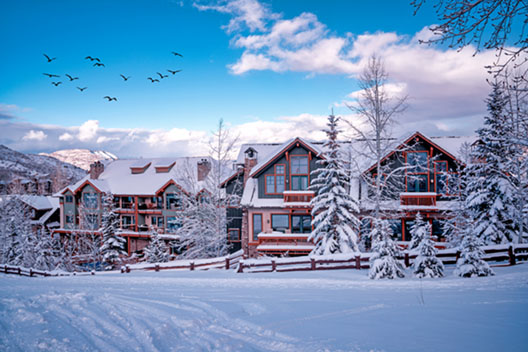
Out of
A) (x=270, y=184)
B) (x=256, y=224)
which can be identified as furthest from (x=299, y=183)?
(x=256, y=224)

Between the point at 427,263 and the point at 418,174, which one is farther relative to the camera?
the point at 418,174

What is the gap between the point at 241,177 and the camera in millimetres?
28125

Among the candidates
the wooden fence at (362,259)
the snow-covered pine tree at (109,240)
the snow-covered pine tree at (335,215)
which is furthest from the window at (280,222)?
the snow-covered pine tree at (109,240)

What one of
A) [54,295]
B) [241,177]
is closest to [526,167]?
[241,177]

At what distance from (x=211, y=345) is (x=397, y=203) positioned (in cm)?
1992

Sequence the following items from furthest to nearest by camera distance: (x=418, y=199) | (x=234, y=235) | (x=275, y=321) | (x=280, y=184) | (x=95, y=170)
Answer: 1. (x=95, y=170)
2. (x=234, y=235)
3. (x=280, y=184)
4. (x=418, y=199)
5. (x=275, y=321)

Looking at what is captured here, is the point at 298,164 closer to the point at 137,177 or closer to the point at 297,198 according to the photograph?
the point at 297,198

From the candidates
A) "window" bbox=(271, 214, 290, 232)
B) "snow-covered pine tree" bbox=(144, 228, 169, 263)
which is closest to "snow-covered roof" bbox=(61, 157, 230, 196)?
"snow-covered pine tree" bbox=(144, 228, 169, 263)

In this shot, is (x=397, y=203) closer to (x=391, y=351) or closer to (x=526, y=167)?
(x=526, y=167)

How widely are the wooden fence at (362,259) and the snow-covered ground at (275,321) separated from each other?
545 centimetres

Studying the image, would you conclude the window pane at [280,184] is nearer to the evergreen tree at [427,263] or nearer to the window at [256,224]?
→ the window at [256,224]

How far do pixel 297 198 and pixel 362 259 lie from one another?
8173 mm

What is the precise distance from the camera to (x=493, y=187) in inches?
711

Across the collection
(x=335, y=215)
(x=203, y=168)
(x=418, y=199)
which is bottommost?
(x=335, y=215)
